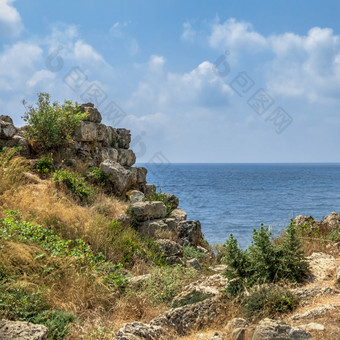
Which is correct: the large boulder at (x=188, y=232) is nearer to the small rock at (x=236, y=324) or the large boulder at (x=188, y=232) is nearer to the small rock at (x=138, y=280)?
the small rock at (x=138, y=280)

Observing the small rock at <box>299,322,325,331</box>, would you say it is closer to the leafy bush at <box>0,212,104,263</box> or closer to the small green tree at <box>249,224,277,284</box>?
the small green tree at <box>249,224,277,284</box>

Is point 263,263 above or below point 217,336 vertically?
above

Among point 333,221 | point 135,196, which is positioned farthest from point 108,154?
point 333,221

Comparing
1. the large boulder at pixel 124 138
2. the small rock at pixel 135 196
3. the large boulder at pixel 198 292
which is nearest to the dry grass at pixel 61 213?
the small rock at pixel 135 196

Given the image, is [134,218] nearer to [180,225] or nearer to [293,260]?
[180,225]

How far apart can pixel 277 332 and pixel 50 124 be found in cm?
1246

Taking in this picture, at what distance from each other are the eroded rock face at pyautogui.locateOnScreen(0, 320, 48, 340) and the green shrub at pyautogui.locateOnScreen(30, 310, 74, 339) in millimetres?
269

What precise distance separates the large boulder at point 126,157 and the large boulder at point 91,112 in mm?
1701

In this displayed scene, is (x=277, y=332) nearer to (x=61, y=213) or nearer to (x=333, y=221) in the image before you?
(x=61, y=213)

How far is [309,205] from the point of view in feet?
138

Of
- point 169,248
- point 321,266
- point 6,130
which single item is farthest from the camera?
point 6,130

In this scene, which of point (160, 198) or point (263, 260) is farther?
point (160, 198)

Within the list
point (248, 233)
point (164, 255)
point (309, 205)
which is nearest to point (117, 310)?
point (164, 255)

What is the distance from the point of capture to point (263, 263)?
22.0 feet
